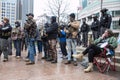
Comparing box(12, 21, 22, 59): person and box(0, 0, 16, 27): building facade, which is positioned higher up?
box(0, 0, 16, 27): building facade

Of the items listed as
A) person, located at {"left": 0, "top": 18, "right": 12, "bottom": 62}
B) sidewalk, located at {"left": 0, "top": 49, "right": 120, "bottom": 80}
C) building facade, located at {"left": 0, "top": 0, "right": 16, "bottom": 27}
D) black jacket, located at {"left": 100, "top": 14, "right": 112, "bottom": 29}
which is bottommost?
sidewalk, located at {"left": 0, "top": 49, "right": 120, "bottom": 80}

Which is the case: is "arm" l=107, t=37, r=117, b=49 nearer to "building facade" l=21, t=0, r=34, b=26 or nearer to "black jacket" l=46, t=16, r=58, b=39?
"black jacket" l=46, t=16, r=58, b=39

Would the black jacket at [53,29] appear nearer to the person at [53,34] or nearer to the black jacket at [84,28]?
the person at [53,34]

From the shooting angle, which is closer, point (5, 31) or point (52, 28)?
point (52, 28)

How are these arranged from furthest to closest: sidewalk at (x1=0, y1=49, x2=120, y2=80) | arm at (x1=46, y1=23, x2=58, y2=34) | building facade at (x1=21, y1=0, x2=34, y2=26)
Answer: building facade at (x1=21, y1=0, x2=34, y2=26) < arm at (x1=46, y1=23, x2=58, y2=34) < sidewalk at (x1=0, y1=49, x2=120, y2=80)

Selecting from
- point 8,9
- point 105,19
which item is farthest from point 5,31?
point 8,9

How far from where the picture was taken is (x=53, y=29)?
1030 cm

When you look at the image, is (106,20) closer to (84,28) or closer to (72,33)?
(72,33)

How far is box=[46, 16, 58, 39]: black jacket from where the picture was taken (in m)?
10.3

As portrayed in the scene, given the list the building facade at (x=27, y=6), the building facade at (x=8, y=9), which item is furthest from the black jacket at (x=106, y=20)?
the building facade at (x=27, y=6)

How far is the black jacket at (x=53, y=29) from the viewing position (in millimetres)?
10297

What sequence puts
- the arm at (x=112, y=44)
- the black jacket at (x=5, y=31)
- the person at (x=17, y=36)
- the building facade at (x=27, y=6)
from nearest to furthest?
the arm at (x=112, y=44), the black jacket at (x=5, y=31), the person at (x=17, y=36), the building facade at (x=27, y=6)

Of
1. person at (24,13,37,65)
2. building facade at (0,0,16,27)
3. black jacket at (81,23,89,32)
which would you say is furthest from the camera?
Result: building facade at (0,0,16,27)

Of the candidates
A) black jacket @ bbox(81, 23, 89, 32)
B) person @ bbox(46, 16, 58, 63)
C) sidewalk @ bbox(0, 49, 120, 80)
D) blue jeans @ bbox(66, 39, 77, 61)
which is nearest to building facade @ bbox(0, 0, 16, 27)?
black jacket @ bbox(81, 23, 89, 32)
